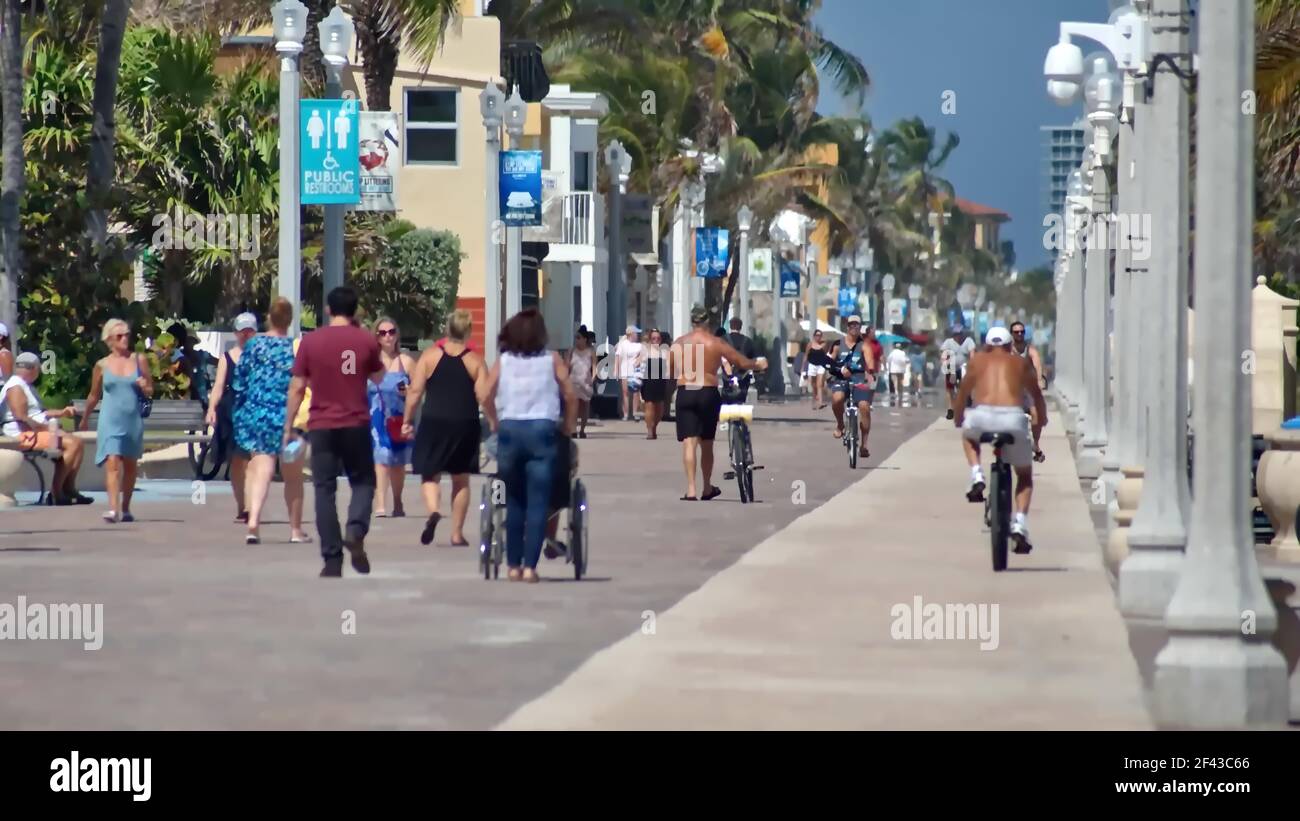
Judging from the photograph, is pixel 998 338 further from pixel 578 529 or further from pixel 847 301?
pixel 847 301

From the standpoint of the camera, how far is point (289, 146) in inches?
1105

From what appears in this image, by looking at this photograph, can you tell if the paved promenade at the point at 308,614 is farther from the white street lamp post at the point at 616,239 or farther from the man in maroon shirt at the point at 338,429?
the white street lamp post at the point at 616,239

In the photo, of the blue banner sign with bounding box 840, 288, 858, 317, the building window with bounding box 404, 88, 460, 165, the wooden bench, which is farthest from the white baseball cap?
the blue banner sign with bounding box 840, 288, 858, 317

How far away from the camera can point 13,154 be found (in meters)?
29.0

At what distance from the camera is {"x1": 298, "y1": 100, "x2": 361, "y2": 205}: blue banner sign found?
28219 millimetres

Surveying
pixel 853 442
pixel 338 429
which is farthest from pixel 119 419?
pixel 853 442

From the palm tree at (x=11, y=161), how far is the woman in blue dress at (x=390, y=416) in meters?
8.19

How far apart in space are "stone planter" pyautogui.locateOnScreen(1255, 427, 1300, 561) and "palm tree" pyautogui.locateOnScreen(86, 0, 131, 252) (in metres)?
16.6

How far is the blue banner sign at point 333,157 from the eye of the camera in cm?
2822

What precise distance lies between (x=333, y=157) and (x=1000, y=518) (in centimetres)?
1272

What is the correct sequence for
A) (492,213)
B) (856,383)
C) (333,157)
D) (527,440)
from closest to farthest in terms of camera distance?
(527,440)
(333,157)
(856,383)
(492,213)

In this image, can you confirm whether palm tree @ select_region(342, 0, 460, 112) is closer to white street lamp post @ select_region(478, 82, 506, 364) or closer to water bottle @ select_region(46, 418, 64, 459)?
white street lamp post @ select_region(478, 82, 506, 364)
